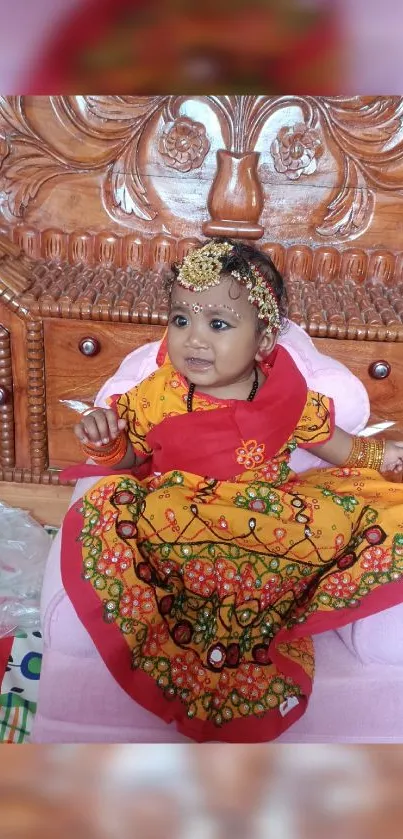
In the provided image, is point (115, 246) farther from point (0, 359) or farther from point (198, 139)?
point (0, 359)

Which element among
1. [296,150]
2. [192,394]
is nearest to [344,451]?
[192,394]

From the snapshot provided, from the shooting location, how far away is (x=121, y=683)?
1098 mm

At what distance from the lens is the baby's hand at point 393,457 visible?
1.43 metres

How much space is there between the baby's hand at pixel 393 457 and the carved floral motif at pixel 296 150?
95cm

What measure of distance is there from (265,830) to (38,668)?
1.48 meters

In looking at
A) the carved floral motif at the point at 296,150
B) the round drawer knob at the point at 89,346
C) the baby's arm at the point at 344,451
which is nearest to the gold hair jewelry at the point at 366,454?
the baby's arm at the point at 344,451

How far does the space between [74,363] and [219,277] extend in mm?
740

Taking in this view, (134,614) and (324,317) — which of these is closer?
(134,614)

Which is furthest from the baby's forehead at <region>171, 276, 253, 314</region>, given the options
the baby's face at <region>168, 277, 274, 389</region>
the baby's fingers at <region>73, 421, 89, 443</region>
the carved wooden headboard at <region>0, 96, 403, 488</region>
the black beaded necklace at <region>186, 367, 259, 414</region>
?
the carved wooden headboard at <region>0, 96, 403, 488</region>

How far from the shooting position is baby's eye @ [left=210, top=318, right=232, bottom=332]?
123 centimetres

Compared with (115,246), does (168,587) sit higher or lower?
lower

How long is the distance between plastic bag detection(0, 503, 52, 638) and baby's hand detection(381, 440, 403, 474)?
34.0 inches
